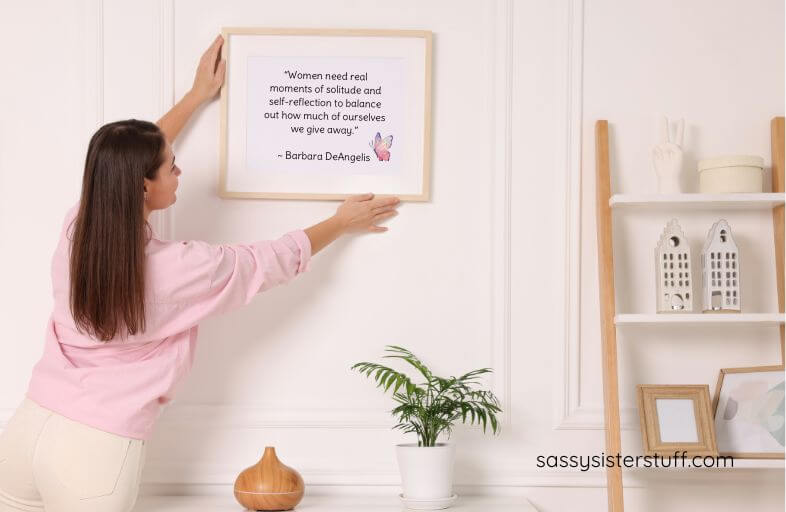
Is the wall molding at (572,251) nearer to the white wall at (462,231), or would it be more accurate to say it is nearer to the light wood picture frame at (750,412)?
the white wall at (462,231)

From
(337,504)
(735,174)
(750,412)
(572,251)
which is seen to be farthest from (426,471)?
(735,174)

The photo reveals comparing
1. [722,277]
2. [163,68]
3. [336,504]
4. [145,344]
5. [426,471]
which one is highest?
[163,68]

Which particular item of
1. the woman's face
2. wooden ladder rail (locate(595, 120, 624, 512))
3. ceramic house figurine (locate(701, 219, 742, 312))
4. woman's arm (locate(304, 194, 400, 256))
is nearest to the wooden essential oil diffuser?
woman's arm (locate(304, 194, 400, 256))

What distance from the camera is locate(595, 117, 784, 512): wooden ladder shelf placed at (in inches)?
78.8

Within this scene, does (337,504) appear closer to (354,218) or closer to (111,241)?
(354,218)

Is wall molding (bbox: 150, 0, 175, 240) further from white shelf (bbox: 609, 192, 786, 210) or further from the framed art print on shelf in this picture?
white shelf (bbox: 609, 192, 786, 210)

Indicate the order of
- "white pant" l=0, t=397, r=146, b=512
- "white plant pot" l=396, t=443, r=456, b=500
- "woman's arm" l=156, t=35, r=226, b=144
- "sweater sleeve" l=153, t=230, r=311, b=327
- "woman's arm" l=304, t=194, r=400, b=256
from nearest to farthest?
"white pant" l=0, t=397, r=146, b=512 < "sweater sleeve" l=153, t=230, r=311, b=327 < "white plant pot" l=396, t=443, r=456, b=500 < "woman's arm" l=304, t=194, r=400, b=256 < "woman's arm" l=156, t=35, r=226, b=144

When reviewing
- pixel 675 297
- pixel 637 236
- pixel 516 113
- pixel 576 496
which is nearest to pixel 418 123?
pixel 516 113

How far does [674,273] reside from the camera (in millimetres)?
2059

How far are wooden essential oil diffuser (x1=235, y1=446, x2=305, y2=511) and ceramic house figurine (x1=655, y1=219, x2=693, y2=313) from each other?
103 cm

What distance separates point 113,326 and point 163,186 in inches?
13.6

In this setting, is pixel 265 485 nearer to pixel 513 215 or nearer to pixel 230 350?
pixel 230 350

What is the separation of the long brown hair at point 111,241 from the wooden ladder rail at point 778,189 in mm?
1606

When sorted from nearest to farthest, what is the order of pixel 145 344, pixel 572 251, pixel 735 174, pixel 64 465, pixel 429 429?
pixel 64 465 < pixel 145 344 < pixel 429 429 < pixel 735 174 < pixel 572 251
